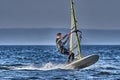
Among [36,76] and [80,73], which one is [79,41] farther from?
Answer: [36,76]

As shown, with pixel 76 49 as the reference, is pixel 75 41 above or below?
above

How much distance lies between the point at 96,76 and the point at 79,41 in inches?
199

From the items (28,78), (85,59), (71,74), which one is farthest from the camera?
(85,59)

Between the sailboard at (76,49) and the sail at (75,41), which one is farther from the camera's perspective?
the sail at (75,41)

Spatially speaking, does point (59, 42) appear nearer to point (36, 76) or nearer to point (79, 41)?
point (79, 41)

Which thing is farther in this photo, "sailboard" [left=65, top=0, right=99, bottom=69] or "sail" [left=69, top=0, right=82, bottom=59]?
"sail" [left=69, top=0, right=82, bottom=59]

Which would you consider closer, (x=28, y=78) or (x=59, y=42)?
(x=28, y=78)

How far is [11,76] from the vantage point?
3428 centimetres

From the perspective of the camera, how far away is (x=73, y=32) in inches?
1499

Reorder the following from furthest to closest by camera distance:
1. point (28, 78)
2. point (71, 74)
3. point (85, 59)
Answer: point (85, 59) < point (71, 74) < point (28, 78)

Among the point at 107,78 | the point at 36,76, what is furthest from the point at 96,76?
the point at 36,76

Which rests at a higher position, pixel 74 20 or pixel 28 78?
pixel 74 20

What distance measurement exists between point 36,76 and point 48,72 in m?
3.14

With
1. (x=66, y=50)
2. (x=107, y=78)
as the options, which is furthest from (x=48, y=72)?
(x=107, y=78)
